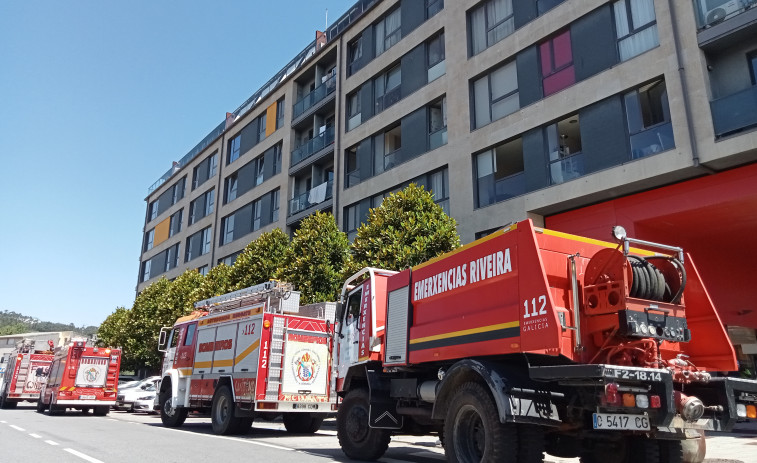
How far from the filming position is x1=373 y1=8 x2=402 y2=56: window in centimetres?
2450

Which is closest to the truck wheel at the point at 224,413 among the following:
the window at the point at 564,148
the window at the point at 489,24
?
the window at the point at 564,148

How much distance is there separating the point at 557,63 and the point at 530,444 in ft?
46.6

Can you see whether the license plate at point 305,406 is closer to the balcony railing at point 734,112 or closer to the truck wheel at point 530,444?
the truck wheel at point 530,444

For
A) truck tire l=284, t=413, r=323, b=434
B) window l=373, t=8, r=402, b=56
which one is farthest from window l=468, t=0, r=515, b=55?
truck tire l=284, t=413, r=323, b=434

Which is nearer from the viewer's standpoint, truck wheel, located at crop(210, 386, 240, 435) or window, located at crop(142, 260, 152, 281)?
truck wheel, located at crop(210, 386, 240, 435)

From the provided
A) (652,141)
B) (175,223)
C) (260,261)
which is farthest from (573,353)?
(175,223)

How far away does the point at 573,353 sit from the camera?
18.1 ft

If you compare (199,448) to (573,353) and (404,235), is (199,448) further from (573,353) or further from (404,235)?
(404,235)

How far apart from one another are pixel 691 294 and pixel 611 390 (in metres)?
2.30

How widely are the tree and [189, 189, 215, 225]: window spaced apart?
24880 mm

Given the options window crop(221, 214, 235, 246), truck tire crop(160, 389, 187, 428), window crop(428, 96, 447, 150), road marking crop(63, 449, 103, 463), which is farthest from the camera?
window crop(221, 214, 235, 246)

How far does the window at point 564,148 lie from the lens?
639 inches

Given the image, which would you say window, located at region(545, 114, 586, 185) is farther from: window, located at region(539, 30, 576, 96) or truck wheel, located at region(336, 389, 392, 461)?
truck wheel, located at region(336, 389, 392, 461)

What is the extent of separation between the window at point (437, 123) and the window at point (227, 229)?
18.4 m
